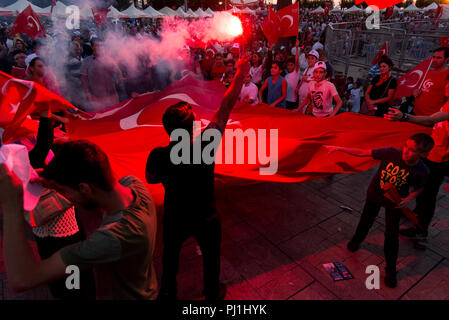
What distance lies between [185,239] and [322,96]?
3661mm

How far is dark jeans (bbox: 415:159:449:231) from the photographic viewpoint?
3496 mm

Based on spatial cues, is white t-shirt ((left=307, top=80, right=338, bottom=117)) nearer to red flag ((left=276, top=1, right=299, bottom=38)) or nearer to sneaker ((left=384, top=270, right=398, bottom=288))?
red flag ((left=276, top=1, right=299, bottom=38))

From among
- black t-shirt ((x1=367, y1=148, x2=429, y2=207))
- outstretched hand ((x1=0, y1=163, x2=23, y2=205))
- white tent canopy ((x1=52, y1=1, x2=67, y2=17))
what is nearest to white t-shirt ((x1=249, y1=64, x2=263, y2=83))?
black t-shirt ((x1=367, y1=148, x2=429, y2=207))

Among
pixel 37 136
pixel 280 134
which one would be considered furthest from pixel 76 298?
pixel 280 134

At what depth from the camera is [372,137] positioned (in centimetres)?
367

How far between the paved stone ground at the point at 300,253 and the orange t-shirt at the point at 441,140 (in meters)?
1.13

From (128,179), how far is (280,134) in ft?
8.51

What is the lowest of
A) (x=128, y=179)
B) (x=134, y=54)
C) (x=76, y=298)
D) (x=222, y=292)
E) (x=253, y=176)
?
(x=222, y=292)

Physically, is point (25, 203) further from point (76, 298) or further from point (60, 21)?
point (60, 21)

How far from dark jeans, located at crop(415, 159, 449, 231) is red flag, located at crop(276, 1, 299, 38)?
363 cm

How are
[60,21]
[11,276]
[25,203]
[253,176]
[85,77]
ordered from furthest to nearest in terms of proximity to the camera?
[60,21]
[85,77]
[253,176]
[25,203]
[11,276]

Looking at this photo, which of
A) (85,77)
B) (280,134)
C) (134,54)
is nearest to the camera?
(280,134)

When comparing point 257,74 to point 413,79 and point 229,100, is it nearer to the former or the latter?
point 413,79

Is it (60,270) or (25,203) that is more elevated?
(25,203)
